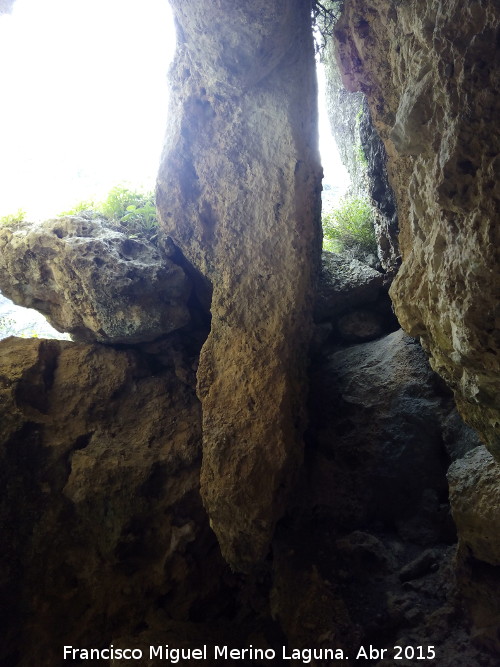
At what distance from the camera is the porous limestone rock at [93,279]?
4855mm

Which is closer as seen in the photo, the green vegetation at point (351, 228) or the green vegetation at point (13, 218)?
the green vegetation at point (13, 218)

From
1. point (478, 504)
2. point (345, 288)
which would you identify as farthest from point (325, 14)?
point (478, 504)

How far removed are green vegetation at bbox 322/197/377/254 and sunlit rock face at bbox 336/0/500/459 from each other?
2.83 m

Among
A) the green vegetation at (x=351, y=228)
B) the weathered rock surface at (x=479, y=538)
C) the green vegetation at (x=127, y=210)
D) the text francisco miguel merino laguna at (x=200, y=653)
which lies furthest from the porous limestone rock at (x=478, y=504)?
the green vegetation at (x=127, y=210)

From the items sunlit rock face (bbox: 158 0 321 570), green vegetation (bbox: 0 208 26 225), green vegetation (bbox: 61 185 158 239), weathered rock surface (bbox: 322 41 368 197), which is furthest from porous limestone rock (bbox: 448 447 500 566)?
green vegetation (bbox: 0 208 26 225)

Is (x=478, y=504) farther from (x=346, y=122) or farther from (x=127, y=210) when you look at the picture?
(x=346, y=122)

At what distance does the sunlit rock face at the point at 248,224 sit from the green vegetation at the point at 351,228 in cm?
177

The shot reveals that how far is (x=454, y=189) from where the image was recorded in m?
2.40

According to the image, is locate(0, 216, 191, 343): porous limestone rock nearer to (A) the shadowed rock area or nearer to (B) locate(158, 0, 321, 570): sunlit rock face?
(A) the shadowed rock area

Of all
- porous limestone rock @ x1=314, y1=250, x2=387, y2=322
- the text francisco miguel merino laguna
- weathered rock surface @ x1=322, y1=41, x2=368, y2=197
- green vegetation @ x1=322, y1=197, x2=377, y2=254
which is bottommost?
the text francisco miguel merino laguna

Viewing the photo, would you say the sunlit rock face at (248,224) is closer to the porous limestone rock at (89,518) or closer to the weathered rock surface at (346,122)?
the porous limestone rock at (89,518)

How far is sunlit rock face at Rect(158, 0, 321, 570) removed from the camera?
13.6 feet

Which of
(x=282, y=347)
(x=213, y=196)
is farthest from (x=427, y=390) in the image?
(x=213, y=196)

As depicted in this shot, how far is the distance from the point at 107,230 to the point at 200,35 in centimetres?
216
